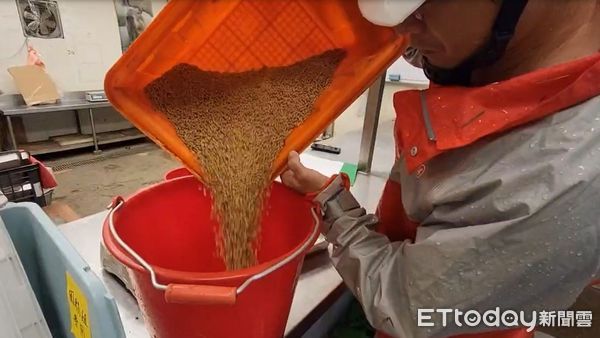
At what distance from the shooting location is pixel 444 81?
517 mm

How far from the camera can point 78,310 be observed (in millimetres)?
377

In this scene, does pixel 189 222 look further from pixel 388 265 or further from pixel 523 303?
pixel 523 303

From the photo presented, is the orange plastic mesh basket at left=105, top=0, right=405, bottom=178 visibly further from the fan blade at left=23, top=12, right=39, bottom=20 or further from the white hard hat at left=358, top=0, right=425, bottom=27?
the fan blade at left=23, top=12, right=39, bottom=20

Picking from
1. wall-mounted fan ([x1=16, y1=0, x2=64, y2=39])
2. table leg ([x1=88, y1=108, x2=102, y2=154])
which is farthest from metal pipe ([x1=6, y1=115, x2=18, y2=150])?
wall-mounted fan ([x1=16, y1=0, x2=64, y2=39])

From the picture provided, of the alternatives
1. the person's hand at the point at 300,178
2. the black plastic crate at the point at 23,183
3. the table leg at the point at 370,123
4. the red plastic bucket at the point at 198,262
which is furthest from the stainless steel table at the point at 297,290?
the black plastic crate at the point at 23,183

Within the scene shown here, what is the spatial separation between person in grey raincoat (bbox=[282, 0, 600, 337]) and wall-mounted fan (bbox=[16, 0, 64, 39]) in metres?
3.38

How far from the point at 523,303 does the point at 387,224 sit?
0.24 metres

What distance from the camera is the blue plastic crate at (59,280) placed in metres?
0.34

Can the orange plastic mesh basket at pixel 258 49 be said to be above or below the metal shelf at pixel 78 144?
above

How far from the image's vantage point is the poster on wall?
3402 mm

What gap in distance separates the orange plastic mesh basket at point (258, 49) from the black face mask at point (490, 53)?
69 millimetres

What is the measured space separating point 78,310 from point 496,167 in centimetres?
46
